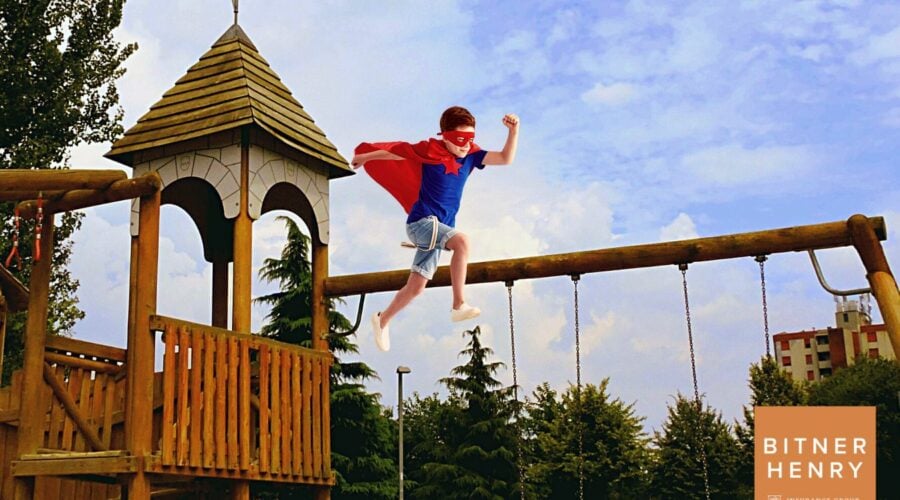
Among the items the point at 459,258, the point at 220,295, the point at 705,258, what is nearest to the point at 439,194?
the point at 459,258

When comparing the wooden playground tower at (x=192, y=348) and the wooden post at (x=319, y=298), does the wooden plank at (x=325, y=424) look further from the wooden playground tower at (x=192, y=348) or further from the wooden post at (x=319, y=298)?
the wooden post at (x=319, y=298)

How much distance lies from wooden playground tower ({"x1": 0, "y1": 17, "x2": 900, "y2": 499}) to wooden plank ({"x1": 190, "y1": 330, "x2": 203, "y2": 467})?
1 centimetres

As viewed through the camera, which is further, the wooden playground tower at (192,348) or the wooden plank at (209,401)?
the wooden plank at (209,401)

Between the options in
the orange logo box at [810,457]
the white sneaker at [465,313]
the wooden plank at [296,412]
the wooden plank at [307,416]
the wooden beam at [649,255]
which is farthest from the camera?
the wooden plank at [307,416]

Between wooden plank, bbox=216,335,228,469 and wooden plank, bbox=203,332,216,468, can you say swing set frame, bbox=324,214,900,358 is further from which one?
wooden plank, bbox=203,332,216,468

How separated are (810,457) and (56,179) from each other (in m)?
6.85

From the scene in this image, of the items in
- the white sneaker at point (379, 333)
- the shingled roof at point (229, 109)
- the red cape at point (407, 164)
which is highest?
the shingled roof at point (229, 109)

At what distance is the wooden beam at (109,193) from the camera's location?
8781 millimetres

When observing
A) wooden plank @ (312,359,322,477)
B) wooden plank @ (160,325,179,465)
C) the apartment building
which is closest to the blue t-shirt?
wooden plank @ (160,325,179,465)

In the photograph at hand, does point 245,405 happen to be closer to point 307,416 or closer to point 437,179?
point 307,416

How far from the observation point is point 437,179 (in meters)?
7.70

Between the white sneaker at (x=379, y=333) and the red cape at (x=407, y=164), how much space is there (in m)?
0.88

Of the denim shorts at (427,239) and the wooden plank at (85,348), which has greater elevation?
the denim shorts at (427,239)

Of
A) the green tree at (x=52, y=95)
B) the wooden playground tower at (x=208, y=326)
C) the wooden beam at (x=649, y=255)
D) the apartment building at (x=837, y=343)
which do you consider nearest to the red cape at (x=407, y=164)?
the wooden playground tower at (x=208, y=326)
